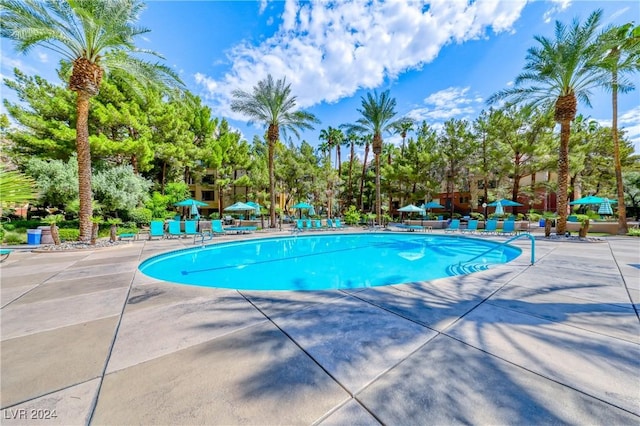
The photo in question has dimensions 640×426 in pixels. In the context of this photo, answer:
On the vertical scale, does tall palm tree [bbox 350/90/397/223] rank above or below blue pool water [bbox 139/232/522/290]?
above

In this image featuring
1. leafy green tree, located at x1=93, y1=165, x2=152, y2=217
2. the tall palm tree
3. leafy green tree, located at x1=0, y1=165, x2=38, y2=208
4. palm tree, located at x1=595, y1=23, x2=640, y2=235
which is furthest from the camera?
the tall palm tree

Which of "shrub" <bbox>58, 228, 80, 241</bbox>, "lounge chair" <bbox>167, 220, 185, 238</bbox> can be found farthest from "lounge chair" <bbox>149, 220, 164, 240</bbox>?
"shrub" <bbox>58, 228, 80, 241</bbox>

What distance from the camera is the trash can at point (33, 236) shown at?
445 inches

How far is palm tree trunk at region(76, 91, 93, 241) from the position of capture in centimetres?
1080

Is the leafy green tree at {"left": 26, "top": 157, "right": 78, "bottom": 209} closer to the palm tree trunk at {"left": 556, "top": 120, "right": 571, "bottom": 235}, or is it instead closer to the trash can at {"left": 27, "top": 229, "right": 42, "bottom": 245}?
the trash can at {"left": 27, "top": 229, "right": 42, "bottom": 245}

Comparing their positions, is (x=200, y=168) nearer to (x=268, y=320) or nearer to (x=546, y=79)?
(x=268, y=320)

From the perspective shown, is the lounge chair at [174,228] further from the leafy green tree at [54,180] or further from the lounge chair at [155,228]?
the leafy green tree at [54,180]

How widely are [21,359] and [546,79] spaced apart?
21001 mm

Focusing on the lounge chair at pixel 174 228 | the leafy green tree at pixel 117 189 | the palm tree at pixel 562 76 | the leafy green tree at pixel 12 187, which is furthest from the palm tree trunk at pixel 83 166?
the palm tree at pixel 562 76

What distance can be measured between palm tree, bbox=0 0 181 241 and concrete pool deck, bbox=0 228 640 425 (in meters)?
9.69

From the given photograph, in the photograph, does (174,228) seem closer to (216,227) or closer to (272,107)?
(216,227)

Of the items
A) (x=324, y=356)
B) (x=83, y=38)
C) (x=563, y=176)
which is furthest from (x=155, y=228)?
(x=563, y=176)

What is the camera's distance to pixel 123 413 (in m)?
1.83

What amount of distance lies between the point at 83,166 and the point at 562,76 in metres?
23.8
